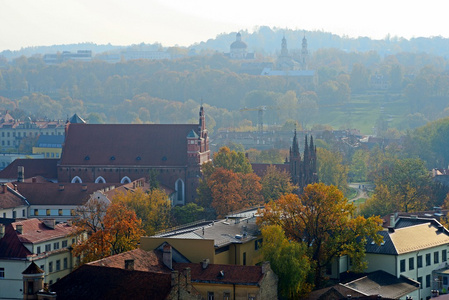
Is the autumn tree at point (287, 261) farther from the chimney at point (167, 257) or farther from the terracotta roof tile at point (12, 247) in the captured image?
the terracotta roof tile at point (12, 247)

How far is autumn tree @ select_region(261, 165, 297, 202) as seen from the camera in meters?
116

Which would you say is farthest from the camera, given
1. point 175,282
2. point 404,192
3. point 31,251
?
point 404,192

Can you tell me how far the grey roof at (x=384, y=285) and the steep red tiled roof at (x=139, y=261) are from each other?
40.1 ft

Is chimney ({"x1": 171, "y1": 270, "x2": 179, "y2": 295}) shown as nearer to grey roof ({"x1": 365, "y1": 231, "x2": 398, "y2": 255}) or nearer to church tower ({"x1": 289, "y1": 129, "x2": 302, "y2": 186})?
grey roof ({"x1": 365, "y1": 231, "x2": 398, "y2": 255})

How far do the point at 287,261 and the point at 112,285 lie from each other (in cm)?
1457

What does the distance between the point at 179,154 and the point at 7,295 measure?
5063 cm

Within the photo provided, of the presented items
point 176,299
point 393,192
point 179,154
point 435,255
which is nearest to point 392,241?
point 435,255

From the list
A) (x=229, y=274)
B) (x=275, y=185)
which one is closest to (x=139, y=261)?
(x=229, y=274)

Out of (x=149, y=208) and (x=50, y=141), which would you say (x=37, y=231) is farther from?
(x=50, y=141)

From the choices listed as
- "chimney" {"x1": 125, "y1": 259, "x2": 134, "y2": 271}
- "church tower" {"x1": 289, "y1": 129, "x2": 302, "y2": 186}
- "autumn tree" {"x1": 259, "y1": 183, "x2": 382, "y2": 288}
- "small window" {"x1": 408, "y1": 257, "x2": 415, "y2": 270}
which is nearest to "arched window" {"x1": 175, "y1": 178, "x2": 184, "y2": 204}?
"church tower" {"x1": 289, "y1": 129, "x2": 302, "y2": 186}

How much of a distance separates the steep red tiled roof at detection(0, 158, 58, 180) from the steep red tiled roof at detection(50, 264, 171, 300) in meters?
64.5

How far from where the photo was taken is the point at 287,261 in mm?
74812

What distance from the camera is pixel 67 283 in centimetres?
6606

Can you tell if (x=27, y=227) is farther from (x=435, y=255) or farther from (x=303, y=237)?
(x=435, y=255)
